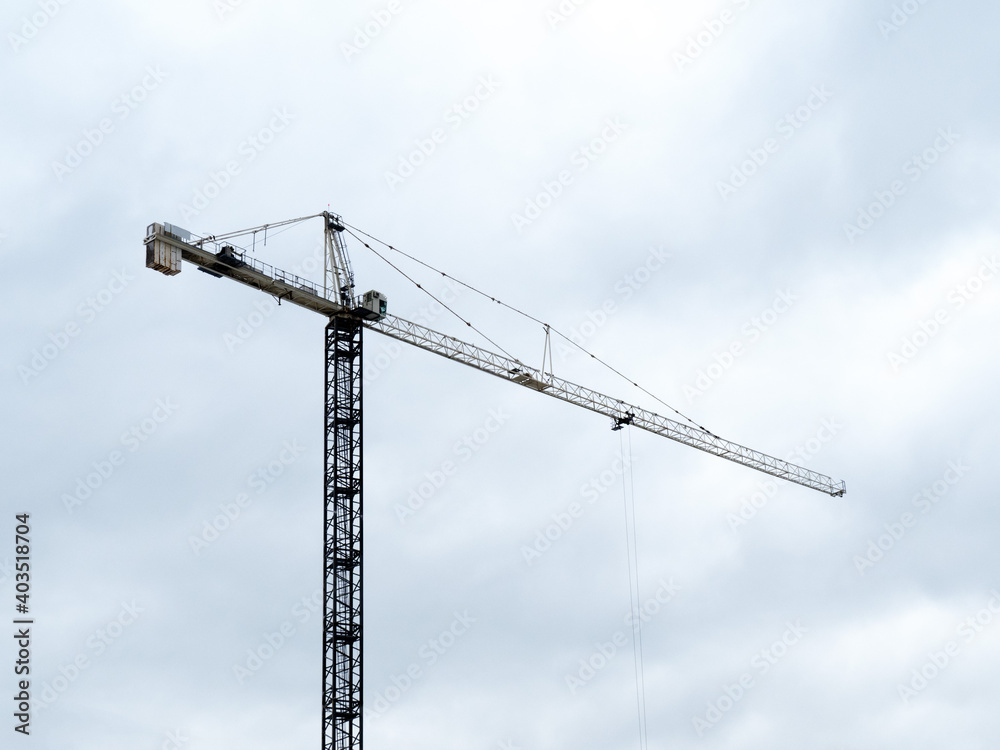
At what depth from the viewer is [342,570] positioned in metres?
100

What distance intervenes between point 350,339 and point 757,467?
197 ft

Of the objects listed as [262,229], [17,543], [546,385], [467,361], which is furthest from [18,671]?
[546,385]

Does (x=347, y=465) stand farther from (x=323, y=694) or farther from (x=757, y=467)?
(x=757, y=467)

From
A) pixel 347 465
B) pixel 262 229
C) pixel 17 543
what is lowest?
pixel 17 543

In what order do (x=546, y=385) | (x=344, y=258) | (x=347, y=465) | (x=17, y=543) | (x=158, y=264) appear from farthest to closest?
(x=546, y=385)
(x=344, y=258)
(x=347, y=465)
(x=158, y=264)
(x=17, y=543)

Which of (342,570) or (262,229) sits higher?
(262,229)

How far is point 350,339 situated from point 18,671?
37.0 meters

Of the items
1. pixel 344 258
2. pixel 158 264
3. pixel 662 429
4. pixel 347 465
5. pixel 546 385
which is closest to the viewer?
pixel 158 264

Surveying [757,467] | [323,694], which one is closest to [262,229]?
[323,694]

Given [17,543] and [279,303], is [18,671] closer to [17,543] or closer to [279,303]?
[17,543]

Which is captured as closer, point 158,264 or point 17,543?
point 17,543

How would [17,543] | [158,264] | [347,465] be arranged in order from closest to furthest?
[17,543] < [158,264] < [347,465]

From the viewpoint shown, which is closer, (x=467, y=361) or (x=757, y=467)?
(x=467, y=361)

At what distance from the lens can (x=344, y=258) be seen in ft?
363
